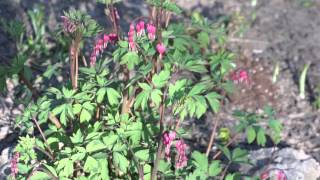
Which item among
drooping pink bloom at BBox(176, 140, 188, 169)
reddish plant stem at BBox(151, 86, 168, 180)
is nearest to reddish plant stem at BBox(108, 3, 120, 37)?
reddish plant stem at BBox(151, 86, 168, 180)

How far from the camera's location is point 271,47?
5.50m

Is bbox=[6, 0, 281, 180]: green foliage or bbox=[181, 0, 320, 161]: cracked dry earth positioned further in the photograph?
bbox=[181, 0, 320, 161]: cracked dry earth

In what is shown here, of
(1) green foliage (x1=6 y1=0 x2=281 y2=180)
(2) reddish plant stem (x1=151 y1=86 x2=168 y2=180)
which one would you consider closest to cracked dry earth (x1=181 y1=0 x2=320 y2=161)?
(1) green foliage (x1=6 y1=0 x2=281 y2=180)

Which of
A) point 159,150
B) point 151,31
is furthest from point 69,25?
point 159,150

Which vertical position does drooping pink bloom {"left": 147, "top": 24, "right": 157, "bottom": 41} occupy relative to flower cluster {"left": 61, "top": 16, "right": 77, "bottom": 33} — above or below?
below

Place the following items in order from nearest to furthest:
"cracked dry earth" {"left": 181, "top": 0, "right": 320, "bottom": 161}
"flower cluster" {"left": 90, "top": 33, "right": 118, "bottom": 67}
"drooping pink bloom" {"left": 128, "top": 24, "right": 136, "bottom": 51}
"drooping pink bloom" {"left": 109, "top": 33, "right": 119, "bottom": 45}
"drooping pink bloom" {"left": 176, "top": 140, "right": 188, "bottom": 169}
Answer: "drooping pink bloom" {"left": 176, "top": 140, "right": 188, "bottom": 169} < "drooping pink bloom" {"left": 128, "top": 24, "right": 136, "bottom": 51} < "flower cluster" {"left": 90, "top": 33, "right": 118, "bottom": 67} < "drooping pink bloom" {"left": 109, "top": 33, "right": 119, "bottom": 45} < "cracked dry earth" {"left": 181, "top": 0, "right": 320, "bottom": 161}

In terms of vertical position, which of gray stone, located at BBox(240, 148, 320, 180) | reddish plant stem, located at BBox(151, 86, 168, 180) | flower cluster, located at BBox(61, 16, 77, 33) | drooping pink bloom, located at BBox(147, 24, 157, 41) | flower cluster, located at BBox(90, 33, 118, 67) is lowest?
gray stone, located at BBox(240, 148, 320, 180)

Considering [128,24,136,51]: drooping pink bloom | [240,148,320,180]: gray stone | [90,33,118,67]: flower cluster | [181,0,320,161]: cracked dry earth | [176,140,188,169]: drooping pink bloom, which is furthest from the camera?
[181,0,320,161]: cracked dry earth

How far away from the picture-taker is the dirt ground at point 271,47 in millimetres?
4660

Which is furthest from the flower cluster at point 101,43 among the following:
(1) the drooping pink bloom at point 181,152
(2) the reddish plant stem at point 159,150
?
(1) the drooping pink bloom at point 181,152

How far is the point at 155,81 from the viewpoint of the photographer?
9.80ft

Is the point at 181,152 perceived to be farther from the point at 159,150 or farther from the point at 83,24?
the point at 83,24

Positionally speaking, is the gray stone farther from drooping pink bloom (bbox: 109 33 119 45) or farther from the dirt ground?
drooping pink bloom (bbox: 109 33 119 45)

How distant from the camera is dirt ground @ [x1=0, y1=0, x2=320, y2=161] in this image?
4.66 metres
